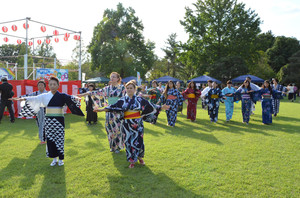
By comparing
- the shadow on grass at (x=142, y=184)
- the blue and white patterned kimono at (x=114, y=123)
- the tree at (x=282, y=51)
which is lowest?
the shadow on grass at (x=142, y=184)

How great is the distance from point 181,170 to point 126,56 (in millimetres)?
32706

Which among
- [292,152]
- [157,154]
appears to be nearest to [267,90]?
[292,152]

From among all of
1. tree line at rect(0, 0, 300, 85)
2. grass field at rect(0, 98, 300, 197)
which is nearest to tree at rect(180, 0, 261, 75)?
tree line at rect(0, 0, 300, 85)

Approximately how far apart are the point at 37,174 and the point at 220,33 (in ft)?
111

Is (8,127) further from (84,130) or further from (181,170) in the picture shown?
(181,170)

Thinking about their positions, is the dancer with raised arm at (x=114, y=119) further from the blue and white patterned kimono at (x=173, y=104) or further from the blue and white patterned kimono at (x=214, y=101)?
the blue and white patterned kimono at (x=214, y=101)

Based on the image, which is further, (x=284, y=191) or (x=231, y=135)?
(x=231, y=135)

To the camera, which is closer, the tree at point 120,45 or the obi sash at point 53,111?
the obi sash at point 53,111

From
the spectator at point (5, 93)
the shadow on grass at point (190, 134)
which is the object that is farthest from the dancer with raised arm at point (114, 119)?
the spectator at point (5, 93)

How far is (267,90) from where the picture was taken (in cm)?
945

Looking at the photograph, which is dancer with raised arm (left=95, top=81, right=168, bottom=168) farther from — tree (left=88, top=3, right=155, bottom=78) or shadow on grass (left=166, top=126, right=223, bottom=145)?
tree (left=88, top=3, right=155, bottom=78)

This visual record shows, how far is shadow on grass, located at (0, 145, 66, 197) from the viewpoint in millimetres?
3471

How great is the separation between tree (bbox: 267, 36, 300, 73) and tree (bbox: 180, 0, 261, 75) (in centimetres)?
1331

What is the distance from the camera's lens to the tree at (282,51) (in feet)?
145
